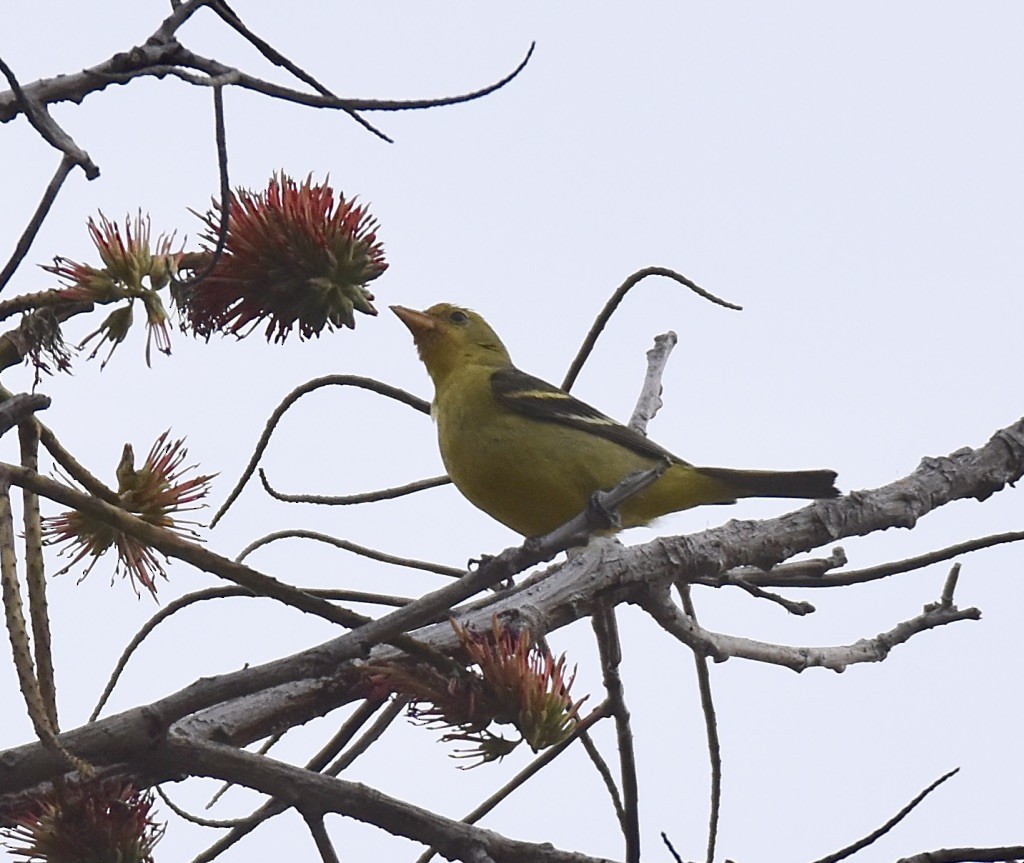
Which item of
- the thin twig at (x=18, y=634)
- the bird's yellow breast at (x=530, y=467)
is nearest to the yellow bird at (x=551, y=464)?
the bird's yellow breast at (x=530, y=467)

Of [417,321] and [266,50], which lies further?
[417,321]

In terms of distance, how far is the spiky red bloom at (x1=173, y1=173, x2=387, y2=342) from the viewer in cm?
305

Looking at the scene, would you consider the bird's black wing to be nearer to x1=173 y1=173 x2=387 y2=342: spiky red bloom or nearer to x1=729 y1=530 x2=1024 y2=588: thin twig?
x1=729 y1=530 x2=1024 y2=588: thin twig

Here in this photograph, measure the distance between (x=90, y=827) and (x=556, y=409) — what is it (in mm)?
3403

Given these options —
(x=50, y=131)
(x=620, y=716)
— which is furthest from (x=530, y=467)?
(x=50, y=131)

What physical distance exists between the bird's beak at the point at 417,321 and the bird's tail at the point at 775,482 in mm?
1664

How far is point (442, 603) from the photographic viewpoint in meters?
2.38

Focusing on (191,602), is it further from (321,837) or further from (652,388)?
(652,388)

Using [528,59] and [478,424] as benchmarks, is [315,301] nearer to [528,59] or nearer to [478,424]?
[528,59]

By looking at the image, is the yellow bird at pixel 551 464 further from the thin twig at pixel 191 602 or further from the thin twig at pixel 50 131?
the thin twig at pixel 50 131

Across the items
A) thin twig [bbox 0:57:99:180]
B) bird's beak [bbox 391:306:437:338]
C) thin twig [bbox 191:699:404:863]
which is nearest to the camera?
thin twig [bbox 0:57:99:180]

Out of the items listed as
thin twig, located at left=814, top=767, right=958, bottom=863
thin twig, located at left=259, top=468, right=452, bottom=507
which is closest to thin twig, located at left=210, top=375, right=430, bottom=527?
thin twig, located at left=259, top=468, right=452, bottom=507

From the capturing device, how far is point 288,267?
307 cm

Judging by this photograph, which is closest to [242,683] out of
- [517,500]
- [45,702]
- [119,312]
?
[45,702]
